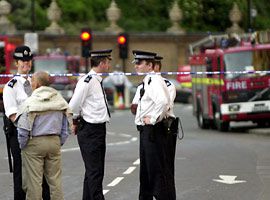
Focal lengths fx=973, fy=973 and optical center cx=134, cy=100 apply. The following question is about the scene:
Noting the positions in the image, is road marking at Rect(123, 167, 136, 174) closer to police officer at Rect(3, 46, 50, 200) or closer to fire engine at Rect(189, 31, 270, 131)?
police officer at Rect(3, 46, 50, 200)

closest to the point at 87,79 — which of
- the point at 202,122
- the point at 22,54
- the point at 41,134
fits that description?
the point at 22,54

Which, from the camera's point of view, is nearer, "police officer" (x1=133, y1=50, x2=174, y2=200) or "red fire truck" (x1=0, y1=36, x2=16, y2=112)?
"police officer" (x1=133, y1=50, x2=174, y2=200)

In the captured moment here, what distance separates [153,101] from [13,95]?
1.62 metres

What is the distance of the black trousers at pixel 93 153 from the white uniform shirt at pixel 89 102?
0.10 m

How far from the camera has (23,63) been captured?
11.5 meters

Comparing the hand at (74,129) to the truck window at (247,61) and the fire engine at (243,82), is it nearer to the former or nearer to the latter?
the fire engine at (243,82)

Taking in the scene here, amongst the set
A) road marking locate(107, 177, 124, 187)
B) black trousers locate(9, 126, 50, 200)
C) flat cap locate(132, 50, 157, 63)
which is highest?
flat cap locate(132, 50, 157, 63)

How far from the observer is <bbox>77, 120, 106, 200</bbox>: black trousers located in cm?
1152

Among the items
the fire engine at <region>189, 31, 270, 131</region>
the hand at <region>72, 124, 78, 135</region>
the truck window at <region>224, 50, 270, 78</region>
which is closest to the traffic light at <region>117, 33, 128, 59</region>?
the fire engine at <region>189, 31, 270, 131</region>

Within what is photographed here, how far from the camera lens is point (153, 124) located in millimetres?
11234

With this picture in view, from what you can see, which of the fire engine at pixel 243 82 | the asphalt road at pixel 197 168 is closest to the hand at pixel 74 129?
the asphalt road at pixel 197 168

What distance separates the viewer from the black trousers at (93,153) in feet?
37.8

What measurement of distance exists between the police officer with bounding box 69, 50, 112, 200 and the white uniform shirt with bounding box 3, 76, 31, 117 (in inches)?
24.5

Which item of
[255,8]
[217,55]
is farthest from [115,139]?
[255,8]
